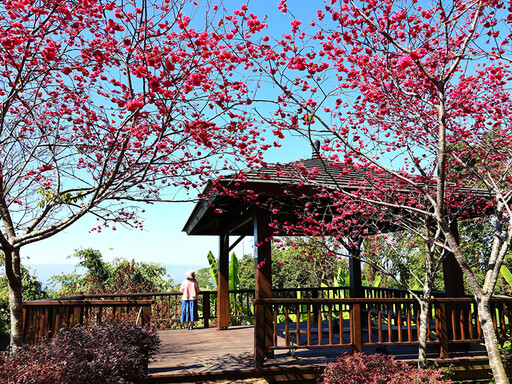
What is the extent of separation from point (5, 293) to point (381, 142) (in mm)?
12580

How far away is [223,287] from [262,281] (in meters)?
4.41

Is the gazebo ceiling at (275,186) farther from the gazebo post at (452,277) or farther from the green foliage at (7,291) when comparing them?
the green foliage at (7,291)

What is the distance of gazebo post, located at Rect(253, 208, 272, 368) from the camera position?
681 cm

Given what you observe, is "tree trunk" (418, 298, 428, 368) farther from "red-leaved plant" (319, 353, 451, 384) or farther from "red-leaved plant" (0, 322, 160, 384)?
"red-leaved plant" (0, 322, 160, 384)

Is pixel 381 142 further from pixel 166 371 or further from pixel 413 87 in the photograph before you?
pixel 166 371

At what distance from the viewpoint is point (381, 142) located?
7.35 meters

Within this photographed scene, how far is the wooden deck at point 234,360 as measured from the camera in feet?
21.7

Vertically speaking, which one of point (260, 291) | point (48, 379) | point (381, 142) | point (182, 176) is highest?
point (381, 142)

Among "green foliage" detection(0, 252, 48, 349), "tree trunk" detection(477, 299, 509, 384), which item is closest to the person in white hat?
"green foliage" detection(0, 252, 48, 349)

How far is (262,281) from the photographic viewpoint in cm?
735

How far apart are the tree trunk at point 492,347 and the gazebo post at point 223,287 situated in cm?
706

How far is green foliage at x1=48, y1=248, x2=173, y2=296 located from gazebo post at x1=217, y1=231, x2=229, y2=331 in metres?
6.79

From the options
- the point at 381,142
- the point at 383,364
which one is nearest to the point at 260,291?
the point at 383,364

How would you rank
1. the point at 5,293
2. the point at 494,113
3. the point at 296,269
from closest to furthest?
the point at 494,113 < the point at 5,293 < the point at 296,269
